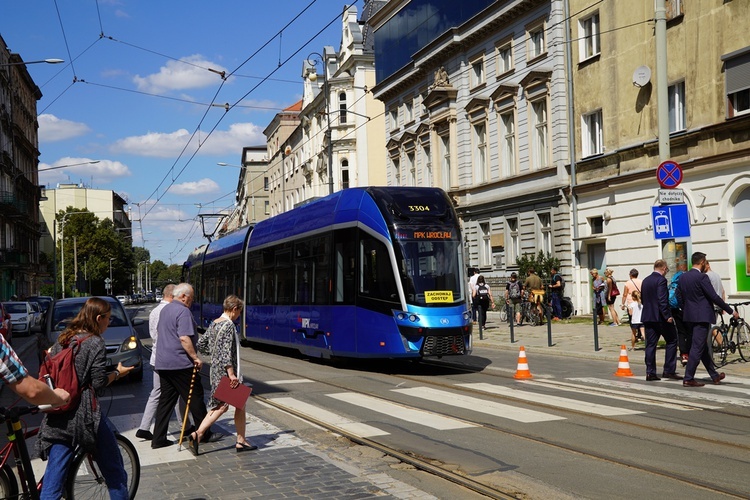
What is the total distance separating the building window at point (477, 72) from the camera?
35.8 meters

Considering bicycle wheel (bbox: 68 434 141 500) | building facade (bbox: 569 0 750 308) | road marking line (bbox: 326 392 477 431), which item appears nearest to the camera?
bicycle wheel (bbox: 68 434 141 500)

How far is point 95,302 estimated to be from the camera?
236 inches

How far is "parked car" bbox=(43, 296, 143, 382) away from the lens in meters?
15.6

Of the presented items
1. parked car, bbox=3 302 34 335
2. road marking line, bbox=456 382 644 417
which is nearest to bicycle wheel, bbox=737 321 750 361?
road marking line, bbox=456 382 644 417

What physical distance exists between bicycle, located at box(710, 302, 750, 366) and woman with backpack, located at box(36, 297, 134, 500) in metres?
12.4

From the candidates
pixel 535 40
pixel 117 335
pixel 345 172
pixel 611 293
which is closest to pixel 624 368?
pixel 117 335

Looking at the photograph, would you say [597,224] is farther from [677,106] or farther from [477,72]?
[477,72]

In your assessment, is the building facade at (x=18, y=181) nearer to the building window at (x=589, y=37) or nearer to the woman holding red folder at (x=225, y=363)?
the building window at (x=589, y=37)

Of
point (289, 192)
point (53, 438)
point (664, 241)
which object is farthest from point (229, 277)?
point (289, 192)

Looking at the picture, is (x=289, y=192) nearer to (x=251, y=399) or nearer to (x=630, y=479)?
(x=251, y=399)

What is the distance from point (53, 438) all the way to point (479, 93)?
32062mm

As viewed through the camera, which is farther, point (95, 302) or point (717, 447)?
point (717, 447)

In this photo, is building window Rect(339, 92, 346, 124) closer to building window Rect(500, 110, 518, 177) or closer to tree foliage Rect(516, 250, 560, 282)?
building window Rect(500, 110, 518, 177)

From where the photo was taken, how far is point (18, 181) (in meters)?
68.8
